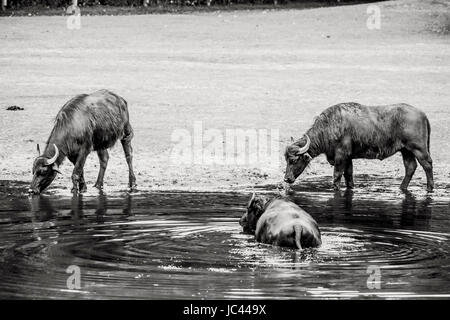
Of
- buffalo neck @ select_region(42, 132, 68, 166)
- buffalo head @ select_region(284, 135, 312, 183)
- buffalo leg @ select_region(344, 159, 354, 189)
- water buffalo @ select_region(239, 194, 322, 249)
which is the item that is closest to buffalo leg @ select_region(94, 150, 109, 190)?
buffalo neck @ select_region(42, 132, 68, 166)

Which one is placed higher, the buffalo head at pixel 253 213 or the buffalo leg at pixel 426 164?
the buffalo head at pixel 253 213

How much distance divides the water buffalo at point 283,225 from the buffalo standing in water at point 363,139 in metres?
5.15

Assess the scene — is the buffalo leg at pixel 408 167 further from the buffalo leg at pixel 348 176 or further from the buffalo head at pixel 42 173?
the buffalo head at pixel 42 173

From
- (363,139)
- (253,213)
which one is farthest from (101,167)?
(253,213)

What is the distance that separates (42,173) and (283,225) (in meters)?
5.97

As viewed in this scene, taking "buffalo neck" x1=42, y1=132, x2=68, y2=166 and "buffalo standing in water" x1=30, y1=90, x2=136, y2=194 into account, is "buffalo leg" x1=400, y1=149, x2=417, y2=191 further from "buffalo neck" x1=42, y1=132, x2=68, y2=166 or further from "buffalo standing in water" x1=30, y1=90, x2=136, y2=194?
"buffalo neck" x1=42, y1=132, x2=68, y2=166

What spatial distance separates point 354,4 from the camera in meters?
54.9

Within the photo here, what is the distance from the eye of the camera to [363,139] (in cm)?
1969

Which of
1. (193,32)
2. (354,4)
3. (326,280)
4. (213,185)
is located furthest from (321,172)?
(354,4)

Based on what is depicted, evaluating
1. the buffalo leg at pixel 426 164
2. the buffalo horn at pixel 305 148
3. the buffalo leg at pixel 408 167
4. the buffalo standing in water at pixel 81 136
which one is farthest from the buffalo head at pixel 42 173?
the buffalo leg at pixel 426 164

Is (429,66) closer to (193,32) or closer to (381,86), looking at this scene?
(381,86)

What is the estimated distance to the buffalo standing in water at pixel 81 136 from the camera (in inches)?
719

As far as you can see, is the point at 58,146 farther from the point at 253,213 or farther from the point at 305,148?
the point at 253,213

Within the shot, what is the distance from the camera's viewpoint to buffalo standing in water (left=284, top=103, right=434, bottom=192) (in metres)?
19.6
